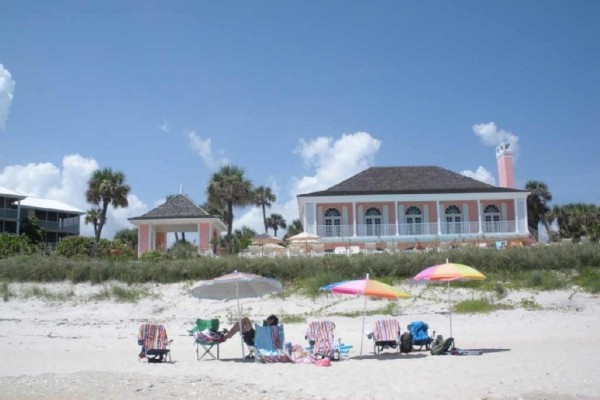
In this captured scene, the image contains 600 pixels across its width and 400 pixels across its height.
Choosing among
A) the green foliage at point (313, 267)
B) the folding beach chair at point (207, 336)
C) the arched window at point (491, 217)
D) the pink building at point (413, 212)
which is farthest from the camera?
the arched window at point (491, 217)

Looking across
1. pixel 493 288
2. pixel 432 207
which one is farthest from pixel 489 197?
pixel 493 288

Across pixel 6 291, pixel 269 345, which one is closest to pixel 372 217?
pixel 6 291

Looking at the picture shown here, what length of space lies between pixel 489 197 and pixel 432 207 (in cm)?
336

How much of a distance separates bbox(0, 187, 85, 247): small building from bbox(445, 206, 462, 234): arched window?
104 ft

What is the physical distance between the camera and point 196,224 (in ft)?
108

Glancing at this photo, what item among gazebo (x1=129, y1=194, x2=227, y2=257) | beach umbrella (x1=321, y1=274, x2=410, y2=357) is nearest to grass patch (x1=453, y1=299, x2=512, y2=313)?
beach umbrella (x1=321, y1=274, x2=410, y2=357)

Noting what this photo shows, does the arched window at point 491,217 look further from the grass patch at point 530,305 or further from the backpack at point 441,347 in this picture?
the backpack at point 441,347

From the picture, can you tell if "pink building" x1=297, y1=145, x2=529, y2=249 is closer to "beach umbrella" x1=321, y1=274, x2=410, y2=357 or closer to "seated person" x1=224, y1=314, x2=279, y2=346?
"seated person" x1=224, y1=314, x2=279, y2=346

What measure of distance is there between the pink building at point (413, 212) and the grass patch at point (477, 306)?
48.2 feet

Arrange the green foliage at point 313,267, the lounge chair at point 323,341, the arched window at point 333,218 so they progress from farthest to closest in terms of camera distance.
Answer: the arched window at point 333,218 < the green foliage at point 313,267 < the lounge chair at point 323,341

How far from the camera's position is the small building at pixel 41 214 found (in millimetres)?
49094

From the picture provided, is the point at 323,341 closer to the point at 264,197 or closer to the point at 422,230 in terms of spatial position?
the point at 422,230

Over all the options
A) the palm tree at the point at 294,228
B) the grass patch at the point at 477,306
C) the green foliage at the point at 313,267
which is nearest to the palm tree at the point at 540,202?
the palm tree at the point at 294,228

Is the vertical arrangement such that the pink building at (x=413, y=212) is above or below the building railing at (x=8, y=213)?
below
